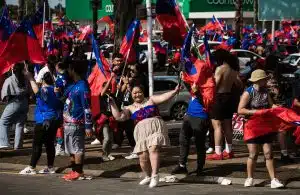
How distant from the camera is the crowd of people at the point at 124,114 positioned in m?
11.4

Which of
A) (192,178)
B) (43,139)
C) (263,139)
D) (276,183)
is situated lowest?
(192,178)

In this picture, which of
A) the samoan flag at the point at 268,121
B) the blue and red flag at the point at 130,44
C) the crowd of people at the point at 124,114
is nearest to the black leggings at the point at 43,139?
the crowd of people at the point at 124,114

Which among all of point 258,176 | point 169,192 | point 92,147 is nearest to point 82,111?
point 169,192

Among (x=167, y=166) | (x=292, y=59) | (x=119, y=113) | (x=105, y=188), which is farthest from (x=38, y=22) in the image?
(x=292, y=59)

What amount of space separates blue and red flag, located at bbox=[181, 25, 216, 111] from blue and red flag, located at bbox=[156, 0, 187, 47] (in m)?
1.27

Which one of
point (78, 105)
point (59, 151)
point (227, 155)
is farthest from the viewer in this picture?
point (59, 151)

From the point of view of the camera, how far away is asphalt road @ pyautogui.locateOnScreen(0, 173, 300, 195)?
11.0m

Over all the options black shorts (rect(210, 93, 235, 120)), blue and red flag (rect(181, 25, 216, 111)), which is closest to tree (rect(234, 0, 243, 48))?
black shorts (rect(210, 93, 235, 120))

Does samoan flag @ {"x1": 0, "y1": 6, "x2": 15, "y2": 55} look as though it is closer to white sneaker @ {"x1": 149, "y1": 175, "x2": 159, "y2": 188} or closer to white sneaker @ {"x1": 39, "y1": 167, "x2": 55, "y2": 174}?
white sneaker @ {"x1": 39, "y1": 167, "x2": 55, "y2": 174}

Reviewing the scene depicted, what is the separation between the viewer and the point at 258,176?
11.9m

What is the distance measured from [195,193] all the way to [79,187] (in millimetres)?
1716

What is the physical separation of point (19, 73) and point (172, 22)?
293 centimetres

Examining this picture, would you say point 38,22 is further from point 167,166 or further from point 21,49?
point 167,166

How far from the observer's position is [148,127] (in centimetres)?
1145
